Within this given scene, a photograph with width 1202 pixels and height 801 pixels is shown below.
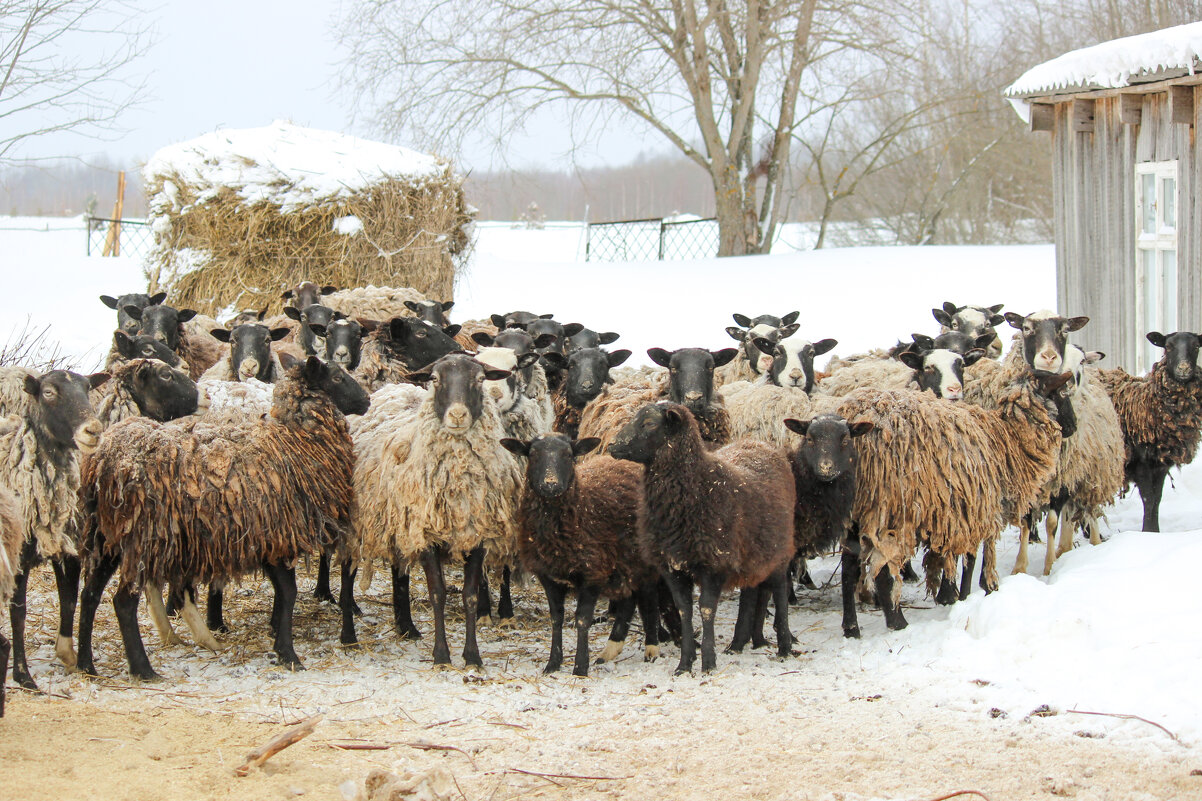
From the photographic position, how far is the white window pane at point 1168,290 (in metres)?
11.0

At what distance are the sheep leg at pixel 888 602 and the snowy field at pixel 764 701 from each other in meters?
0.10

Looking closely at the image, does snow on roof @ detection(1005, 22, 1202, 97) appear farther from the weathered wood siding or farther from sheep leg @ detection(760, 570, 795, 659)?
sheep leg @ detection(760, 570, 795, 659)

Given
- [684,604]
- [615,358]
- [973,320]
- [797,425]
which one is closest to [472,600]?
[684,604]

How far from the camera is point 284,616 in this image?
629 centimetres

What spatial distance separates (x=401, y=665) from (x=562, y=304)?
14.7 m

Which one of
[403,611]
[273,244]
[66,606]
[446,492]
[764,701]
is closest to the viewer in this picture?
[764,701]

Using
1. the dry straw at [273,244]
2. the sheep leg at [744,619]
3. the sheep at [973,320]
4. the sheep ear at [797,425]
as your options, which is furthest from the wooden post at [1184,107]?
the dry straw at [273,244]

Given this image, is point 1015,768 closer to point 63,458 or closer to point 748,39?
point 63,458

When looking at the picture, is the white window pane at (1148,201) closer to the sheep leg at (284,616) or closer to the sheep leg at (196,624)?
the sheep leg at (284,616)

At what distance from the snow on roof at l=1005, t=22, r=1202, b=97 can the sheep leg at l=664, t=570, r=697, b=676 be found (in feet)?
22.1

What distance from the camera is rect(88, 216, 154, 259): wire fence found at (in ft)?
80.2

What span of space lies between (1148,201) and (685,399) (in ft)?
21.9

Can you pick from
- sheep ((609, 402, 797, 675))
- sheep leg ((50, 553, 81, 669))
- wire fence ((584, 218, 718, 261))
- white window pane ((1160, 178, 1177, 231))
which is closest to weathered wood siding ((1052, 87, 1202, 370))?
white window pane ((1160, 178, 1177, 231))

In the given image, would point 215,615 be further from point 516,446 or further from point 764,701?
point 764,701
